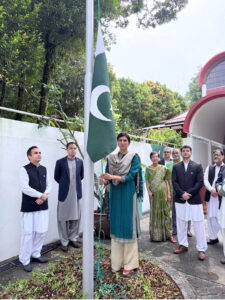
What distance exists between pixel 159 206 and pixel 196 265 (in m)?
1.37

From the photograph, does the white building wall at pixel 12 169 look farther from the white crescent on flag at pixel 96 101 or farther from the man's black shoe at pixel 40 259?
the white crescent on flag at pixel 96 101

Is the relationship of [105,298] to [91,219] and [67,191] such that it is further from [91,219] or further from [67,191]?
[67,191]

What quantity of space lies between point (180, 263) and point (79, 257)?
5.10ft

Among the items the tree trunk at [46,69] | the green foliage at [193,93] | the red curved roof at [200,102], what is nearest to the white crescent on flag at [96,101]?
the red curved roof at [200,102]

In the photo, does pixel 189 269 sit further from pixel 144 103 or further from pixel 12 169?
pixel 144 103

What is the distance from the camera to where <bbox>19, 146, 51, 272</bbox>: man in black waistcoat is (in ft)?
11.9

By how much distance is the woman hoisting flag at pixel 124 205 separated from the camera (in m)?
3.27

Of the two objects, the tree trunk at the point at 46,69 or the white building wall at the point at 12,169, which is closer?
the white building wall at the point at 12,169

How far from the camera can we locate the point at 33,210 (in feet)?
12.0

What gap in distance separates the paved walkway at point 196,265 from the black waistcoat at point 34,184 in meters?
2.03

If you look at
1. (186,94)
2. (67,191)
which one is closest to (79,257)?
(67,191)

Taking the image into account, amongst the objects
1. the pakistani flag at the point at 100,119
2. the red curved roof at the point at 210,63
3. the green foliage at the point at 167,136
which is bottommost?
the pakistani flag at the point at 100,119

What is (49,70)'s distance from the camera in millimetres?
9758

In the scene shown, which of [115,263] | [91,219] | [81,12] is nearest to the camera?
[91,219]
